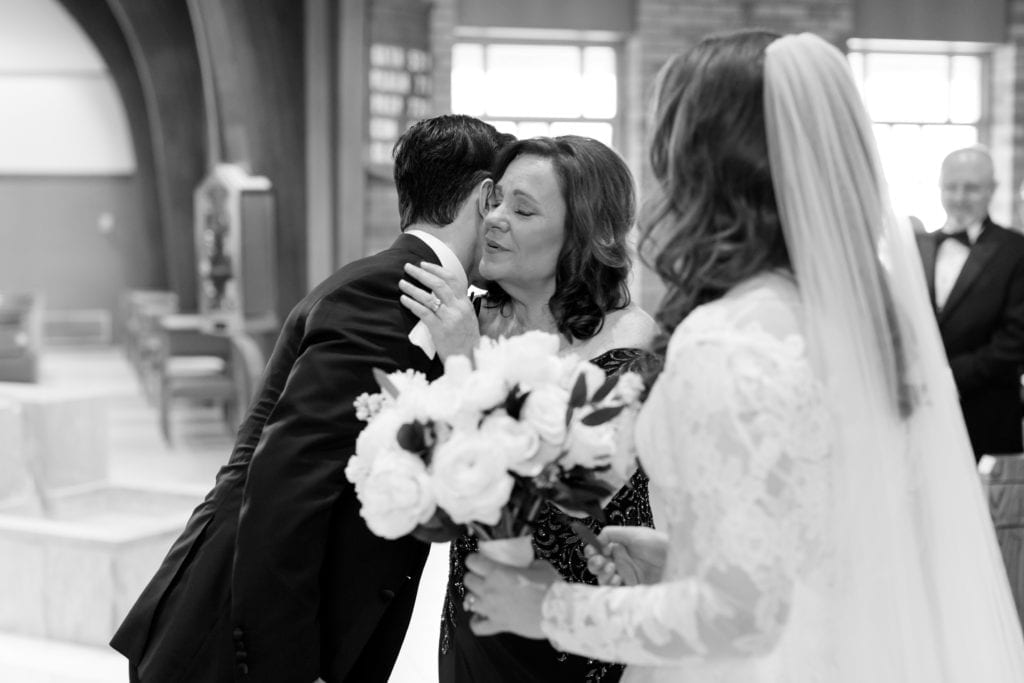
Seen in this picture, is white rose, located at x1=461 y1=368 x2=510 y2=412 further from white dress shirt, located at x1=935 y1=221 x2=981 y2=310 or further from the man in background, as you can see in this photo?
white dress shirt, located at x1=935 y1=221 x2=981 y2=310

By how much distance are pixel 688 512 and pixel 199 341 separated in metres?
10.2

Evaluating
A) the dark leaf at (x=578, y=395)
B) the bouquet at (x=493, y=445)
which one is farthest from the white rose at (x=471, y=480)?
the dark leaf at (x=578, y=395)

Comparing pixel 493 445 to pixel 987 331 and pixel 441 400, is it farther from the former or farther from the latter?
pixel 987 331

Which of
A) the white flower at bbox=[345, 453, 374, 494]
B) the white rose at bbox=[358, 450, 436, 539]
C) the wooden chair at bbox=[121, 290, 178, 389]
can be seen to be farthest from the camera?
the wooden chair at bbox=[121, 290, 178, 389]

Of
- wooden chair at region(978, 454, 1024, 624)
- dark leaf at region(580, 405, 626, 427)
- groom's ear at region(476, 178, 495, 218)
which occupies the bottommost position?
wooden chair at region(978, 454, 1024, 624)

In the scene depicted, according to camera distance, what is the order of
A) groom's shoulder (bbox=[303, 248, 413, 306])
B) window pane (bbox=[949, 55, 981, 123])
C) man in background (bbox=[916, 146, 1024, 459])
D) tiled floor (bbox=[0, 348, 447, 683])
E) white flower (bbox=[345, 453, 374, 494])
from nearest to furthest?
1. white flower (bbox=[345, 453, 374, 494])
2. groom's shoulder (bbox=[303, 248, 413, 306])
3. tiled floor (bbox=[0, 348, 447, 683])
4. man in background (bbox=[916, 146, 1024, 459])
5. window pane (bbox=[949, 55, 981, 123])

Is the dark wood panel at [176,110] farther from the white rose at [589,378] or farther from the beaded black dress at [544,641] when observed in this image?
the white rose at [589,378]

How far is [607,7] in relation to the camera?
11.4 m

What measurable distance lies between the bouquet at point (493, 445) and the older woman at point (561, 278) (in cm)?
63

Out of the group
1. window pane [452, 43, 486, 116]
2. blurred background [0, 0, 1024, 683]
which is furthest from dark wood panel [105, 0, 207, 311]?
window pane [452, 43, 486, 116]

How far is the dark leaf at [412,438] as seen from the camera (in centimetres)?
155

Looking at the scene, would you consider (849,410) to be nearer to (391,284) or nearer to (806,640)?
(806,640)

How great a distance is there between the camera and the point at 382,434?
5.17 feet

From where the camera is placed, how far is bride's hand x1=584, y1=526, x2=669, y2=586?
71.6 inches
